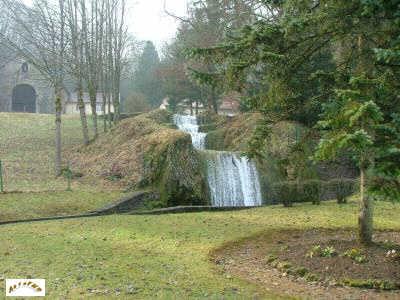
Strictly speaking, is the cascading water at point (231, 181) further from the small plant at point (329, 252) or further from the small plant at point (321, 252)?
the small plant at point (329, 252)

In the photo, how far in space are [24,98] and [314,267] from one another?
50501 millimetres

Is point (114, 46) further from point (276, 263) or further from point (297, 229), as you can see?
point (276, 263)

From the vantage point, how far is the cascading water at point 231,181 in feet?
58.3

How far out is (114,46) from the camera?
29297 millimetres

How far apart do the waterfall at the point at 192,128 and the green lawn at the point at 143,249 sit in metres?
8.98

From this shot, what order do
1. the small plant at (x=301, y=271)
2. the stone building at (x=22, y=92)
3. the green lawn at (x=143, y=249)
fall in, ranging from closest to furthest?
the green lawn at (x=143, y=249), the small plant at (x=301, y=271), the stone building at (x=22, y=92)

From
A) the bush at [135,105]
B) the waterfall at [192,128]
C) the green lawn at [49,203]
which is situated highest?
the bush at [135,105]

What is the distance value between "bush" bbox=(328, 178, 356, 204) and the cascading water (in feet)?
9.49

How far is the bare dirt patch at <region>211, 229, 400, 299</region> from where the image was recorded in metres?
7.07

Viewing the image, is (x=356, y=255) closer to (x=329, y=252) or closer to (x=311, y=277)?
(x=329, y=252)

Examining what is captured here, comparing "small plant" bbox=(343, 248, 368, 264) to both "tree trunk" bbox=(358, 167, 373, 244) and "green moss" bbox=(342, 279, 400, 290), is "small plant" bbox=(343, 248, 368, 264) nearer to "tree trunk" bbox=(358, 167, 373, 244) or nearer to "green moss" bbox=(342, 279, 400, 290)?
"tree trunk" bbox=(358, 167, 373, 244)

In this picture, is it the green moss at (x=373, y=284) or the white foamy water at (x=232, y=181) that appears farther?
the white foamy water at (x=232, y=181)

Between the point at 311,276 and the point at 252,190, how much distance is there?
1059cm

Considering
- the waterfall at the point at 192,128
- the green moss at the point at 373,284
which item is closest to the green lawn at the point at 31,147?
the waterfall at the point at 192,128
